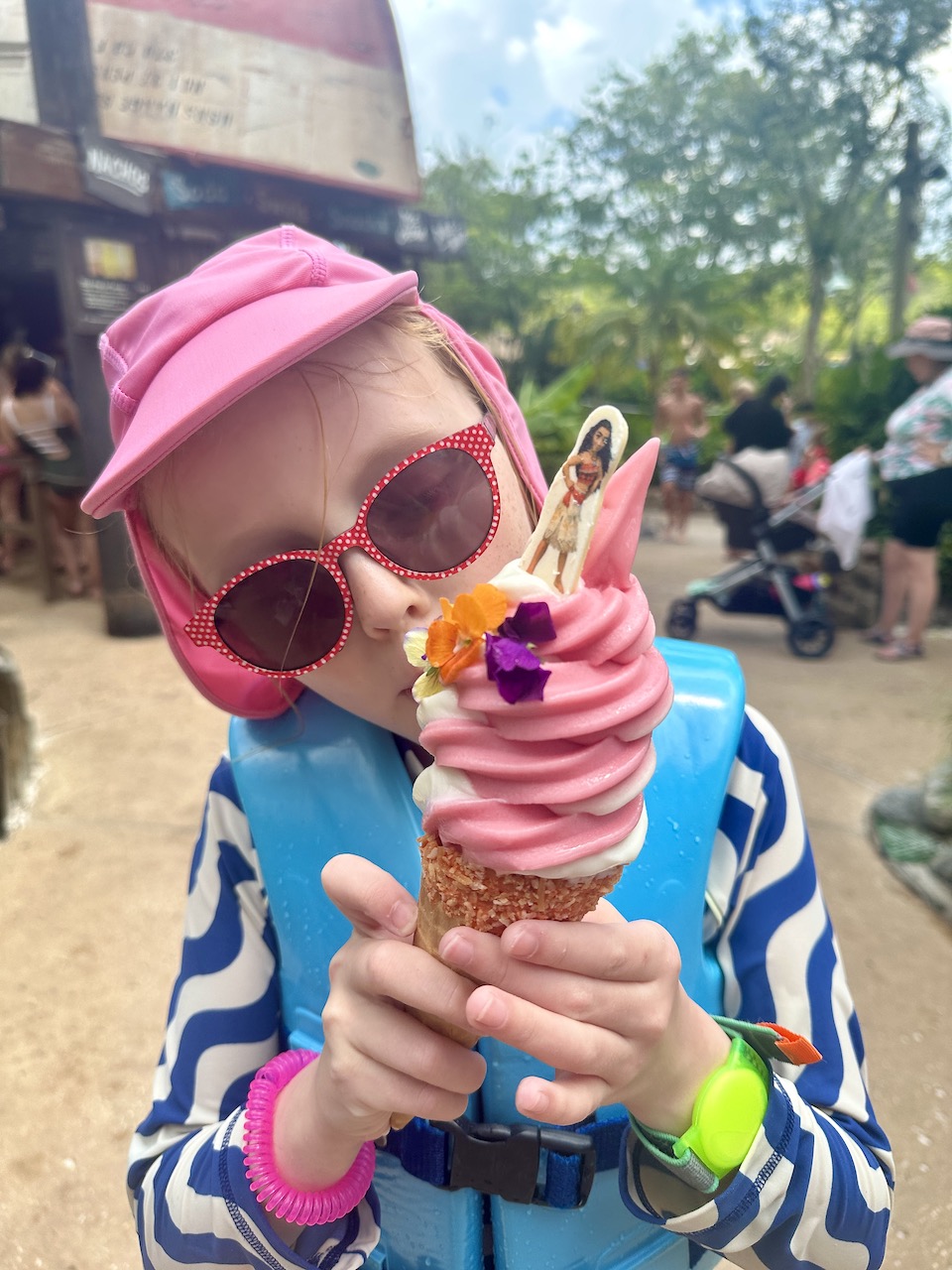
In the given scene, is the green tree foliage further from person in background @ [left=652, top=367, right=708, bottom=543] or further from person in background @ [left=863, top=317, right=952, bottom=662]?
person in background @ [left=863, top=317, right=952, bottom=662]

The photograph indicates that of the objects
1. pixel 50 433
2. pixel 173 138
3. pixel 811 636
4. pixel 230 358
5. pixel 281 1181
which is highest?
pixel 173 138

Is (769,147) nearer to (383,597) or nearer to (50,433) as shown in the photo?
(50,433)

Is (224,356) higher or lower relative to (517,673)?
higher

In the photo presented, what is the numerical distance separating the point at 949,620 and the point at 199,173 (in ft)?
23.0

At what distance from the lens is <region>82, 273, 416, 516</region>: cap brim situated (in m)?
0.82

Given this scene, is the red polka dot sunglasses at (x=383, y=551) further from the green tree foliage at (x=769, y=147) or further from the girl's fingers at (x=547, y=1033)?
the green tree foliage at (x=769, y=147)

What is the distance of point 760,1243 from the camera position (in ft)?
2.88

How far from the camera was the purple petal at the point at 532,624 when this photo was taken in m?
0.64

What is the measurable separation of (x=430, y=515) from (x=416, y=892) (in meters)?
0.48

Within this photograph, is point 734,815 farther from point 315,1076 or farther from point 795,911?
point 315,1076

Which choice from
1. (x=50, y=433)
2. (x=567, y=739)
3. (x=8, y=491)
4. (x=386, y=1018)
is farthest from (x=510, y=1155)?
(x=8, y=491)

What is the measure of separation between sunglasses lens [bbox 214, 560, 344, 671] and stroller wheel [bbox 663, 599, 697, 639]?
5.49 m

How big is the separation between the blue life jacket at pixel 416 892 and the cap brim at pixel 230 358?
41 centimetres

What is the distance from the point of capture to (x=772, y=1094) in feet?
2.76
